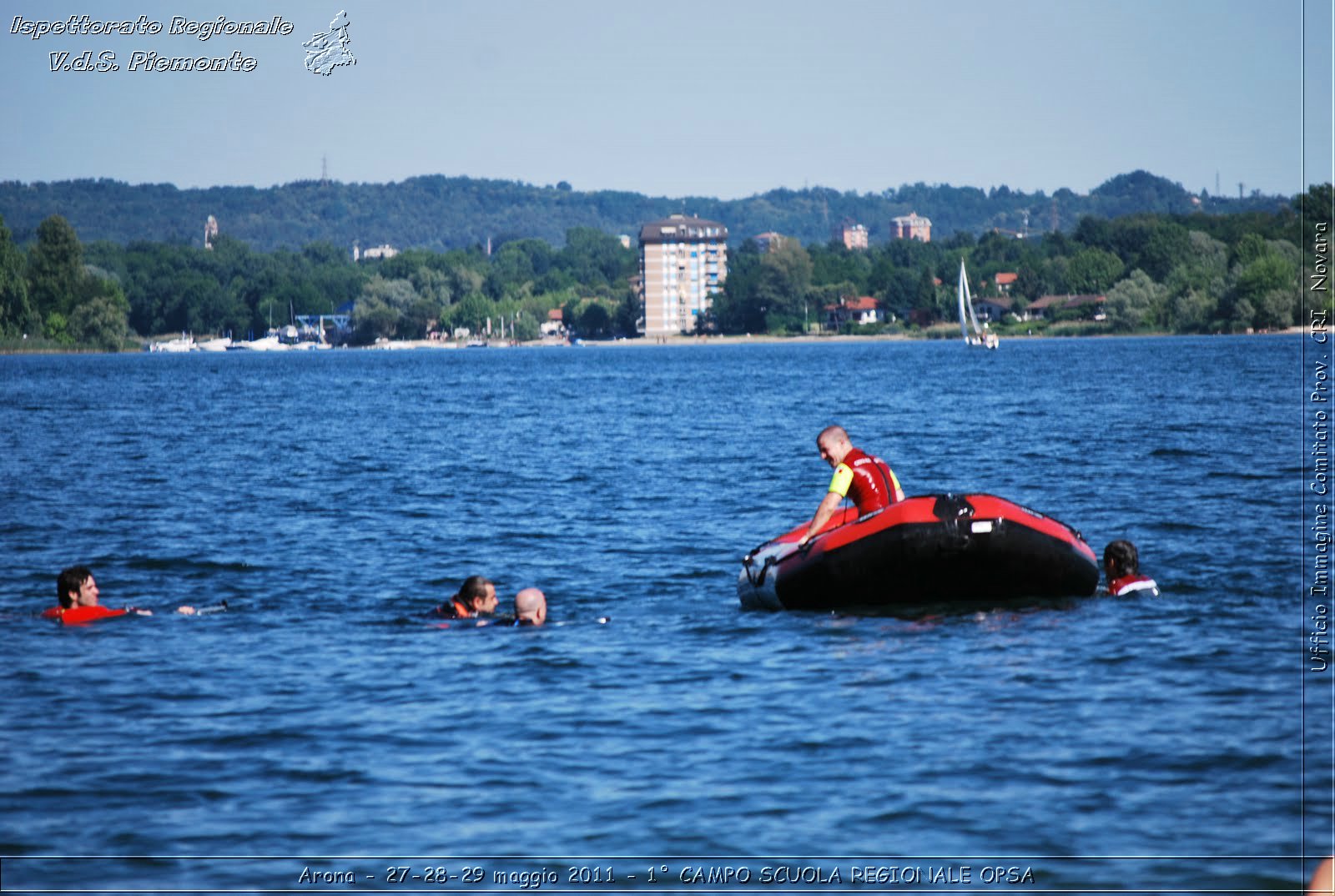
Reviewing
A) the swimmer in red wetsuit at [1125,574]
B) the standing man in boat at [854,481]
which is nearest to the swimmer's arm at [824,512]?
the standing man in boat at [854,481]

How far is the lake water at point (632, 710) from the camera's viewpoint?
9.80 meters

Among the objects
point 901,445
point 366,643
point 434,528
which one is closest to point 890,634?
point 366,643

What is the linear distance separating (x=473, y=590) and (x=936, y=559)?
5071mm

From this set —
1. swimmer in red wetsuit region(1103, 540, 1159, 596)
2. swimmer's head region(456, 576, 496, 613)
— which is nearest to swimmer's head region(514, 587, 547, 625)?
swimmer's head region(456, 576, 496, 613)

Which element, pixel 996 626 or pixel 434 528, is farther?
pixel 434 528

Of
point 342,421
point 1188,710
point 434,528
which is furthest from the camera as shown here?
point 342,421

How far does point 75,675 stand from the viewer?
1484cm

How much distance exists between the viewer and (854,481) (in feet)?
54.6

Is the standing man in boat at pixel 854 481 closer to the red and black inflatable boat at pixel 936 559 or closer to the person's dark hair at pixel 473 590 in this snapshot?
the red and black inflatable boat at pixel 936 559

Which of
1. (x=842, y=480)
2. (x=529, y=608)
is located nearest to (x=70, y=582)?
(x=529, y=608)

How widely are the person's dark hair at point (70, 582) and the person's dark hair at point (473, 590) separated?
13.9ft

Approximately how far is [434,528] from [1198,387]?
167 ft

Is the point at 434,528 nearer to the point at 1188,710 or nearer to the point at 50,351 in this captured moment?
the point at 1188,710

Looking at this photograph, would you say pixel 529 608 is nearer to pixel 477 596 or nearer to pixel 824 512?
pixel 477 596
